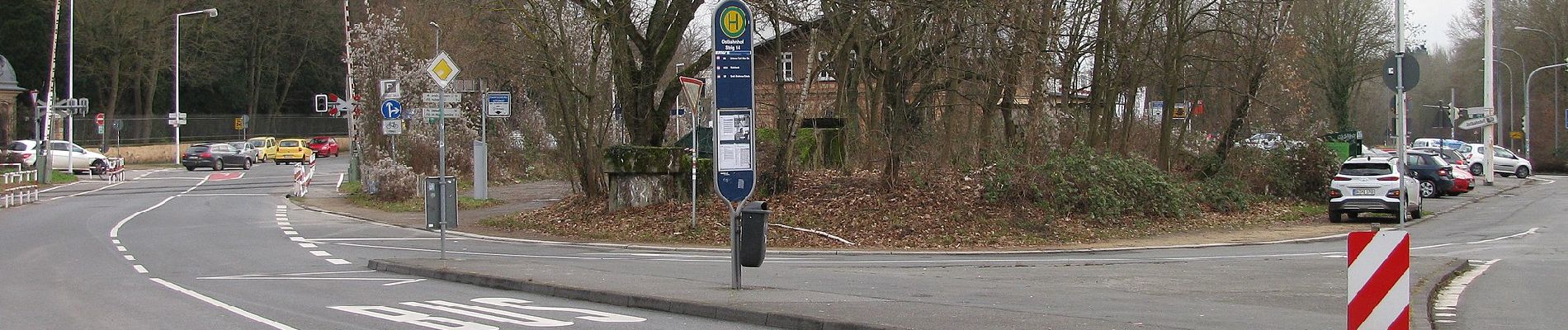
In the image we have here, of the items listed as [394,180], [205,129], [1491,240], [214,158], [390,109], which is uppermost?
[205,129]

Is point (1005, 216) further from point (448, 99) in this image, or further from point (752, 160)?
point (752, 160)

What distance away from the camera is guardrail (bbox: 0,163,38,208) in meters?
32.9

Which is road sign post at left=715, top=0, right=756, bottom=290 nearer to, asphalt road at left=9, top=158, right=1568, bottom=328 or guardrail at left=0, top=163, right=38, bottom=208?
asphalt road at left=9, top=158, right=1568, bottom=328

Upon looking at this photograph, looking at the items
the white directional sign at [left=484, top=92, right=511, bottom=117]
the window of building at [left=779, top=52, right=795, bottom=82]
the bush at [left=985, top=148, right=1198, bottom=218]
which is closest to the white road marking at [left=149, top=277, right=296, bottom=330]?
the white directional sign at [left=484, top=92, right=511, bottom=117]

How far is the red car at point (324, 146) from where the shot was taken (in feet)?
272

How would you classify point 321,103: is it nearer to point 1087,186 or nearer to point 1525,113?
point 1087,186

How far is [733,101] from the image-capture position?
38.6 ft

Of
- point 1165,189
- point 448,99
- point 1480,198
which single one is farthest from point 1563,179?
point 448,99

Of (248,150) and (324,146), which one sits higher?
(324,146)

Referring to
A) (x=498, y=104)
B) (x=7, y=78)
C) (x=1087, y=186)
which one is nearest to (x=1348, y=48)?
(x=1087, y=186)

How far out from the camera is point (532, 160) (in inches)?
1756

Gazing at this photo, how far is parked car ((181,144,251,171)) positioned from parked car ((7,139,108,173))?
18.8 ft

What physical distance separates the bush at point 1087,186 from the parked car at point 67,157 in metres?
42.5

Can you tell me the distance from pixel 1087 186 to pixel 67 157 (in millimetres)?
45693
